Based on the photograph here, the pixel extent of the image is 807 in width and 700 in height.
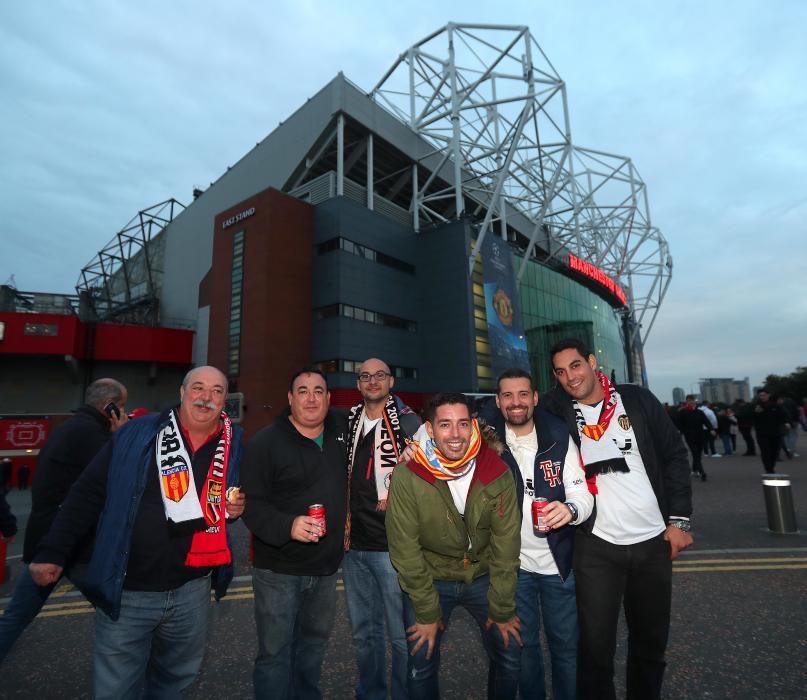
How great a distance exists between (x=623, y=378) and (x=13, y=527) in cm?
6569

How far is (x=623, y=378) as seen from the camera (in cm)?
6016

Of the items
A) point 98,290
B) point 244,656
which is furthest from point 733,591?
point 98,290

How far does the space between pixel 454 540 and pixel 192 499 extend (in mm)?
1581

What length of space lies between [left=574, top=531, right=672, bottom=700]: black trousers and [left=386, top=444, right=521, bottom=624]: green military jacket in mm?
579

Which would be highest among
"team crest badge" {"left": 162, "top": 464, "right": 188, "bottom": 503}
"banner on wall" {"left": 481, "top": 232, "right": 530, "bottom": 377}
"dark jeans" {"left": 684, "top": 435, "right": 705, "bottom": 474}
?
"banner on wall" {"left": 481, "top": 232, "right": 530, "bottom": 377}

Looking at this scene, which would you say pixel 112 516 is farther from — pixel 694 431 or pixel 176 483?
pixel 694 431

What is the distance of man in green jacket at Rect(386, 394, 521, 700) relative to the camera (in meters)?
2.52

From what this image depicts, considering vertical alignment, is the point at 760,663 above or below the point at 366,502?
below

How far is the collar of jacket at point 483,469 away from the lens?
8.62 feet

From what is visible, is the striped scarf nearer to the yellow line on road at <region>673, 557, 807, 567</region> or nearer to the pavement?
the pavement

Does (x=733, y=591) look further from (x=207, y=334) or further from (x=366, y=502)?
(x=207, y=334)

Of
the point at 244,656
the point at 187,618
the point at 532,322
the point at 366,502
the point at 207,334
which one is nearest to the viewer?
the point at 187,618

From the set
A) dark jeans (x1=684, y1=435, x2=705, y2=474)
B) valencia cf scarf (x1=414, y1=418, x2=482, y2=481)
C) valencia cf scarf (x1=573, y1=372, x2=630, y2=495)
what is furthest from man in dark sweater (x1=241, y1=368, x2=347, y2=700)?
dark jeans (x1=684, y1=435, x2=705, y2=474)

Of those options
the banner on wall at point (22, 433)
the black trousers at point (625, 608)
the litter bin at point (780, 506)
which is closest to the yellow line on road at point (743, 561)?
the litter bin at point (780, 506)
